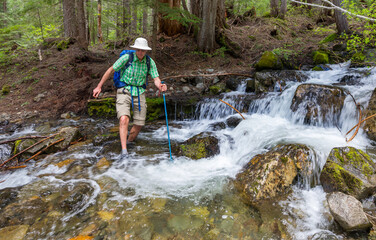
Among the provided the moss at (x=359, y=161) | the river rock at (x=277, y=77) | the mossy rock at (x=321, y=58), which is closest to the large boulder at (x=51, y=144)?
the moss at (x=359, y=161)

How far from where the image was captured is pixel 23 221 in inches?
116

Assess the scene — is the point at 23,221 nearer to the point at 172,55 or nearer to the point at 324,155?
the point at 324,155

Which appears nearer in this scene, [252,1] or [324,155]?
[324,155]

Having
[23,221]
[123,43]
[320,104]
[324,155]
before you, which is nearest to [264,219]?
[324,155]

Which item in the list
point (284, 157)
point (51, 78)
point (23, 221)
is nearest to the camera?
point (23, 221)

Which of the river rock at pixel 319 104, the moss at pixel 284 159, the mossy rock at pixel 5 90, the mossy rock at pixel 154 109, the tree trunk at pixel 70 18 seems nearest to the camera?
the moss at pixel 284 159

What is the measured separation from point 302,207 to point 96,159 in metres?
4.23

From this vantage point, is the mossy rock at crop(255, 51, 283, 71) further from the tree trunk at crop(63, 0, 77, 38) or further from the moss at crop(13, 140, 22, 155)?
the tree trunk at crop(63, 0, 77, 38)

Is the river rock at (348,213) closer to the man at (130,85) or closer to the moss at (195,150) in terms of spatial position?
the moss at (195,150)

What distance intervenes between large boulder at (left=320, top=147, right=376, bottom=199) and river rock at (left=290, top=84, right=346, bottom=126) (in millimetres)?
2492

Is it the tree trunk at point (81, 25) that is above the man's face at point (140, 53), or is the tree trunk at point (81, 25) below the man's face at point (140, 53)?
above

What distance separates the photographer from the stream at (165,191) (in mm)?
2848

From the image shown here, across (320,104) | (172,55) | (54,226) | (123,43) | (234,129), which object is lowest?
(54,226)

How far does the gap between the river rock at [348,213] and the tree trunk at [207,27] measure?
9.37 metres
